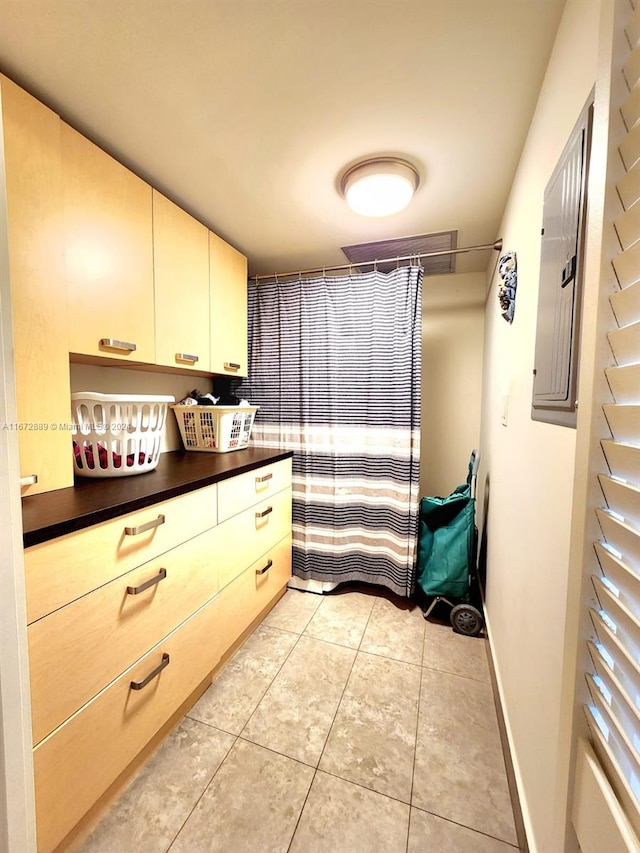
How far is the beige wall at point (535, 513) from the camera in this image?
0.69 metres

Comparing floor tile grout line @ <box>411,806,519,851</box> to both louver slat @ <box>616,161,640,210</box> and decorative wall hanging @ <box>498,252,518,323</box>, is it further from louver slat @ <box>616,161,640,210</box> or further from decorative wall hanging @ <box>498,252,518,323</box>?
decorative wall hanging @ <box>498,252,518,323</box>

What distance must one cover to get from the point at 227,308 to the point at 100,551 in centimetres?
142

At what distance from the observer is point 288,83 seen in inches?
39.4

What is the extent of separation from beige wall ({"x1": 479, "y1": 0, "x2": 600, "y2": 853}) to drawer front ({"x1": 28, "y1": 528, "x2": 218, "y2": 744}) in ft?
3.40

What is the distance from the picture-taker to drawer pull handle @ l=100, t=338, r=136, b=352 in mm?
1239

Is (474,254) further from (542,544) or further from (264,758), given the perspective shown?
(264,758)

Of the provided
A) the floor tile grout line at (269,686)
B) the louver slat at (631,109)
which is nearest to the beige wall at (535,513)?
the louver slat at (631,109)

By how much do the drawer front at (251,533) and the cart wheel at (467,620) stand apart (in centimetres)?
101

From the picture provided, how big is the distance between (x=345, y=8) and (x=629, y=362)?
1068 millimetres

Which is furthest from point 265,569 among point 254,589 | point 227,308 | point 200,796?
point 227,308

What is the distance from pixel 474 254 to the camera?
2.08 metres

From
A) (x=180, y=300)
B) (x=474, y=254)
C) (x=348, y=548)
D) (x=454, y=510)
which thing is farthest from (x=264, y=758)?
(x=474, y=254)

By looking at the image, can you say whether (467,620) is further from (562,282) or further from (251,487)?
(562,282)

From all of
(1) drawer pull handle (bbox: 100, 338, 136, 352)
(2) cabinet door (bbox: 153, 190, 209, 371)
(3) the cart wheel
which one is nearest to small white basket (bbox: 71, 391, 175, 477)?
(1) drawer pull handle (bbox: 100, 338, 136, 352)
